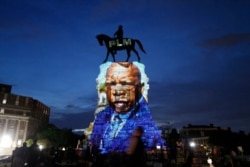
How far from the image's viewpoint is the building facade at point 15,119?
7044 centimetres

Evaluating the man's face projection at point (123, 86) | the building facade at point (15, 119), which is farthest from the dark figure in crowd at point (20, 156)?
the building facade at point (15, 119)

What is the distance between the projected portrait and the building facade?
141 feet

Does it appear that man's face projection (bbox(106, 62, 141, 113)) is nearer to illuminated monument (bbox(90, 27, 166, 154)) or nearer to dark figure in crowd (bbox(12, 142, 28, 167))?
illuminated monument (bbox(90, 27, 166, 154))

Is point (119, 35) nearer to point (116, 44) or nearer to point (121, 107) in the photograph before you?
point (116, 44)

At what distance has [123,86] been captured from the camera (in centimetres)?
3294

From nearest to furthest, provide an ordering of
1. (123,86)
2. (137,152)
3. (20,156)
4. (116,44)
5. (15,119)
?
(137,152), (20,156), (116,44), (123,86), (15,119)

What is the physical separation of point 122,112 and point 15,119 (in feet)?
166

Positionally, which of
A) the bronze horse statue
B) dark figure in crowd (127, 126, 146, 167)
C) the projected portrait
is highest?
the bronze horse statue

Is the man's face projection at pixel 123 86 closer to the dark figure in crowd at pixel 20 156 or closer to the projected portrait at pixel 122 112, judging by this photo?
the projected portrait at pixel 122 112

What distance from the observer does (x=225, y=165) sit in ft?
46.6

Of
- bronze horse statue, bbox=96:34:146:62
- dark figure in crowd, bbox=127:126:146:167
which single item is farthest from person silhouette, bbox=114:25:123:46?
dark figure in crowd, bbox=127:126:146:167

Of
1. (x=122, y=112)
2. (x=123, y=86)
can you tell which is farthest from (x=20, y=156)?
(x=123, y=86)

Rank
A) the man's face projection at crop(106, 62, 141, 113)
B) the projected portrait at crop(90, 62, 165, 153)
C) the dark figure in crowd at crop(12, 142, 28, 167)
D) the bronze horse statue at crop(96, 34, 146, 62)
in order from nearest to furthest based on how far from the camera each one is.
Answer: the dark figure in crowd at crop(12, 142, 28, 167)
the projected portrait at crop(90, 62, 165, 153)
the bronze horse statue at crop(96, 34, 146, 62)
the man's face projection at crop(106, 62, 141, 113)

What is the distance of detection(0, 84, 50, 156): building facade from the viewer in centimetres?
7044
